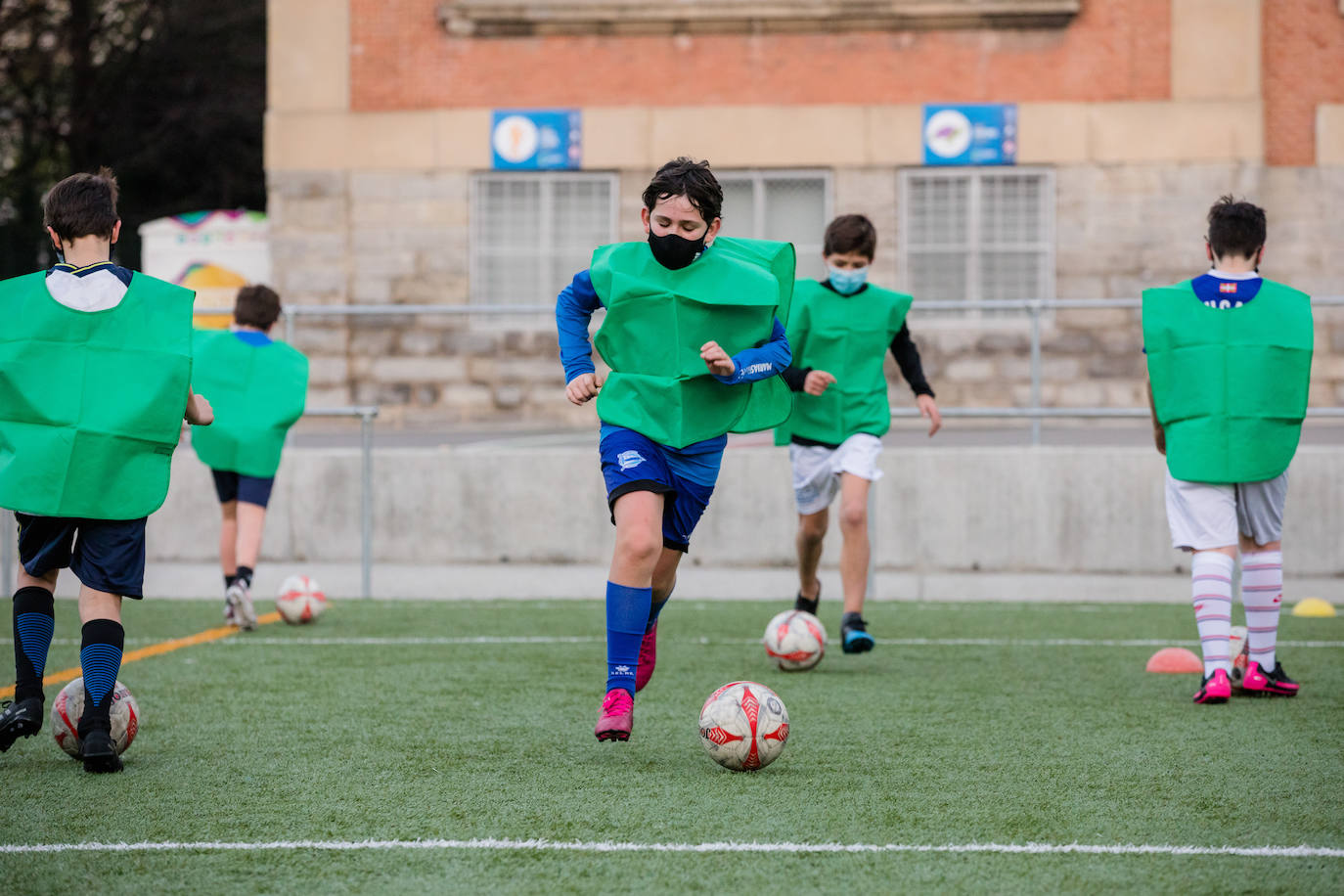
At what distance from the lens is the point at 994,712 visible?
6.14m

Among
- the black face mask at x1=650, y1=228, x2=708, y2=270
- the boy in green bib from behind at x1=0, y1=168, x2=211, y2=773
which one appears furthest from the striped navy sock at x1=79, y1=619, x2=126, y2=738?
the black face mask at x1=650, y1=228, x2=708, y2=270

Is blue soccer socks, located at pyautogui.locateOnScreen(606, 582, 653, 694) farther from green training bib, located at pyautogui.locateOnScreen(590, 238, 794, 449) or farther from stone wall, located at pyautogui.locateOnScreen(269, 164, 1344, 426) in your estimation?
stone wall, located at pyautogui.locateOnScreen(269, 164, 1344, 426)

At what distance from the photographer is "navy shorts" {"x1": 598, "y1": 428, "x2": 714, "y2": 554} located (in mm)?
5285

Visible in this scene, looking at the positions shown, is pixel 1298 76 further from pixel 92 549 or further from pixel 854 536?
pixel 92 549

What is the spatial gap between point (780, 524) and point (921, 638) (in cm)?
308

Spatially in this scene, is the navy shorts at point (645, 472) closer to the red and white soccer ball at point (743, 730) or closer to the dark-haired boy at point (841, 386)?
the red and white soccer ball at point (743, 730)

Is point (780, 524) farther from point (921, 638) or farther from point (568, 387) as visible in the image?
point (568, 387)

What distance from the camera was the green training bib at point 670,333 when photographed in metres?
5.35

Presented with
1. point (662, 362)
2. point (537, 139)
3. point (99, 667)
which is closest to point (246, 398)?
point (99, 667)

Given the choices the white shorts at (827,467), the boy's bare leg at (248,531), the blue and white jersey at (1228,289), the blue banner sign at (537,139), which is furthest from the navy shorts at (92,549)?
the blue banner sign at (537,139)

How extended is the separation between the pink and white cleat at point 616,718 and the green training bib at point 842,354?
306cm

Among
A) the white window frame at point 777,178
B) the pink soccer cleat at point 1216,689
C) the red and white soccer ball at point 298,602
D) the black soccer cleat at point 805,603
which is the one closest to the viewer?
the pink soccer cleat at point 1216,689

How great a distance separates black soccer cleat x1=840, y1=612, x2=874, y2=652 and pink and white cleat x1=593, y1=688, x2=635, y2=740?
8.50 feet

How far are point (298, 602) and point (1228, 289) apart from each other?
5274 mm
